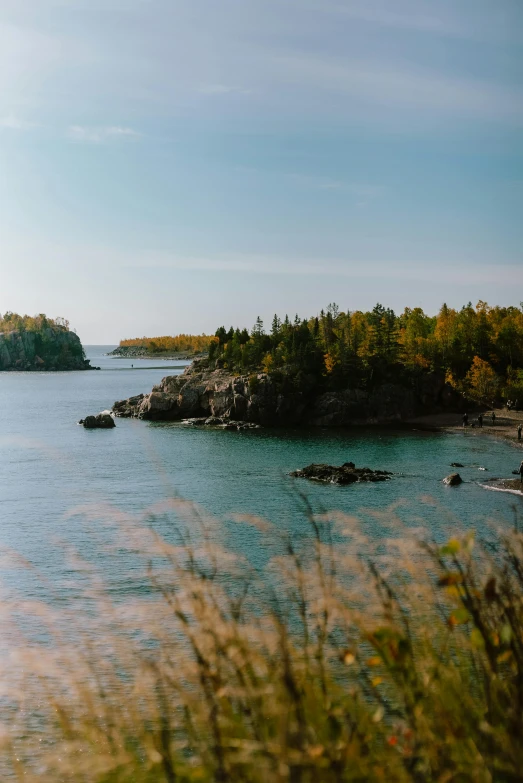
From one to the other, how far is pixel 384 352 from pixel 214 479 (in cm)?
6174

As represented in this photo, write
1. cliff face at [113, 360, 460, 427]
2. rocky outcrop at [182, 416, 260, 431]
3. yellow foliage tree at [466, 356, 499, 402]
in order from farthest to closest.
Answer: yellow foliage tree at [466, 356, 499, 402] → cliff face at [113, 360, 460, 427] → rocky outcrop at [182, 416, 260, 431]

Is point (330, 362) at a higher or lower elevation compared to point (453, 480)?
higher

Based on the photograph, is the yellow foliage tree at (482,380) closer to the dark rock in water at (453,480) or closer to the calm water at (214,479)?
the calm water at (214,479)

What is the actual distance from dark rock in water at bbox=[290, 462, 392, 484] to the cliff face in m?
39.9

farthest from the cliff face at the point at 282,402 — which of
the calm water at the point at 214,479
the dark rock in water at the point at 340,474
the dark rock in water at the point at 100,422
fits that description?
the dark rock in water at the point at 340,474

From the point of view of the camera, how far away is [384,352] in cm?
12456

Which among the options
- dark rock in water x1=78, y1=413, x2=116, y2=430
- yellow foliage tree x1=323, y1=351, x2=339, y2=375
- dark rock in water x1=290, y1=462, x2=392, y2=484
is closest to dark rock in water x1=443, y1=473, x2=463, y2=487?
dark rock in water x1=290, y1=462, x2=392, y2=484

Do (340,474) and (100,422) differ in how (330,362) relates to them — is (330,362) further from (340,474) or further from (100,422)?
(340,474)

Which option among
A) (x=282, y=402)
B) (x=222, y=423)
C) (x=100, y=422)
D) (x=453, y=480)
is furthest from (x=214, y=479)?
(x=100, y=422)

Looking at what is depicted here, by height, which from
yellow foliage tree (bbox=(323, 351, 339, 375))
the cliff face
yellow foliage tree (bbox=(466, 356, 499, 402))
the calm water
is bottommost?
the calm water

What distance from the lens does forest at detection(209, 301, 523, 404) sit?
11806cm

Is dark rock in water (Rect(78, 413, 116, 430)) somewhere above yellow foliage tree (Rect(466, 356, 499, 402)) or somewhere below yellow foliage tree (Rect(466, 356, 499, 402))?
below

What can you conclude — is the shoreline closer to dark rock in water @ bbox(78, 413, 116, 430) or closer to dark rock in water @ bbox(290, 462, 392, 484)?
dark rock in water @ bbox(290, 462, 392, 484)

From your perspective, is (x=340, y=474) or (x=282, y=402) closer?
(x=340, y=474)
